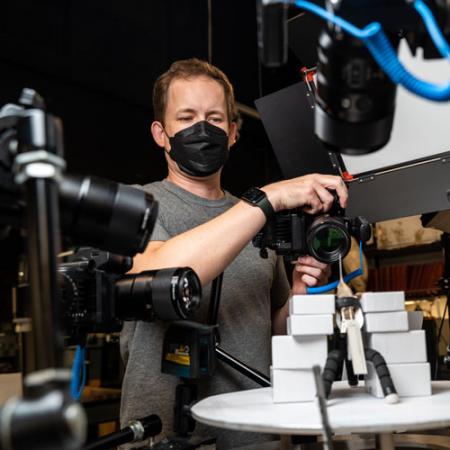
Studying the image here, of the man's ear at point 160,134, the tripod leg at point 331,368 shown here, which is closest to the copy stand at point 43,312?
the tripod leg at point 331,368

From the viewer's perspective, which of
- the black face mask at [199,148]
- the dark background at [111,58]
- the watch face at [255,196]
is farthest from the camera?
the dark background at [111,58]

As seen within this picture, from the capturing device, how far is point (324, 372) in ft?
2.79

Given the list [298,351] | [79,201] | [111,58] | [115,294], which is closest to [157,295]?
[115,294]

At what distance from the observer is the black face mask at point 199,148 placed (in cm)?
142

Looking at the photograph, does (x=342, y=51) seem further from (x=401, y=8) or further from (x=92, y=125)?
(x=92, y=125)

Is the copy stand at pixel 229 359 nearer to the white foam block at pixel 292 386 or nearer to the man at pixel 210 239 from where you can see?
the man at pixel 210 239

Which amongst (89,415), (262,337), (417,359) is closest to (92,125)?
(89,415)

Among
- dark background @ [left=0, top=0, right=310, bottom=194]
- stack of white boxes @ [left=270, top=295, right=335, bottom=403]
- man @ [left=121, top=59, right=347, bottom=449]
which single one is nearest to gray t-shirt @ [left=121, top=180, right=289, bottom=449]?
man @ [left=121, top=59, right=347, bottom=449]

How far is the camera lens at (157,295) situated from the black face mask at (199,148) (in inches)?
22.0

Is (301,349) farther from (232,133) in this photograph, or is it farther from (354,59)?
(232,133)

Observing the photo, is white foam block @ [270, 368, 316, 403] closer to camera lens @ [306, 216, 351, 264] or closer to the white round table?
the white round table

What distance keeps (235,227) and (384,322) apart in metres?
0.39

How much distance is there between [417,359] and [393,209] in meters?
0.54

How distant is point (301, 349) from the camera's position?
35.2 inches
